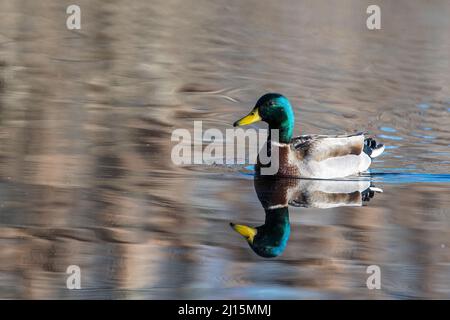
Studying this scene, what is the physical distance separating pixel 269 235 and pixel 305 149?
2.54 metres

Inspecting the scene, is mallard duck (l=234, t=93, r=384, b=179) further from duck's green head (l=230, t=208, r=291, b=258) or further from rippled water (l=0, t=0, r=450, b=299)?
duck's green head (l=230, t=208, r=291, b=258)

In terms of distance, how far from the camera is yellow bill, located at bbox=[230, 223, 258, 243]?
7.90 m

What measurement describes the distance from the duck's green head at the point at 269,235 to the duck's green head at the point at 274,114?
197 centimetres

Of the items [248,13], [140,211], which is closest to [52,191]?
[140,211]

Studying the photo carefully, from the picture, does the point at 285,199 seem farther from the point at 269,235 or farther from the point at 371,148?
the point at 371,148

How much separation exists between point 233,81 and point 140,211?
641 centimetres

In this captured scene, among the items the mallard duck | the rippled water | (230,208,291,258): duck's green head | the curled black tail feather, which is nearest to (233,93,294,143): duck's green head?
the mallard duck

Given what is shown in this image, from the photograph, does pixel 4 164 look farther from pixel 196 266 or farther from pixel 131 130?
pixel 196 266

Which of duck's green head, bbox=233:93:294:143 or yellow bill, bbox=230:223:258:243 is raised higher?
duck's green head, bbox=233:93:294:143

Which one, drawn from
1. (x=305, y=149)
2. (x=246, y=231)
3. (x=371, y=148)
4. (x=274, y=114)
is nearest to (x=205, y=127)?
(x=274, y=114)

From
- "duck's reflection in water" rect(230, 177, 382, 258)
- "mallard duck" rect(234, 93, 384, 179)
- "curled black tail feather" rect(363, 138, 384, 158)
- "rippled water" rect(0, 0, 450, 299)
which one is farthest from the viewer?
"curled black tail feather" rect(363, 138, 384, 158)

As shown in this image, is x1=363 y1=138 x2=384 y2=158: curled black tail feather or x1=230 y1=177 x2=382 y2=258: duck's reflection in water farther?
x1=363 y1=138 x2=384 y2=158: curled black tail feather

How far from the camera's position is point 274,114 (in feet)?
34.1

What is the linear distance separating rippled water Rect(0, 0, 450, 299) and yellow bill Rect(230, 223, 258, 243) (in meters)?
0.11
